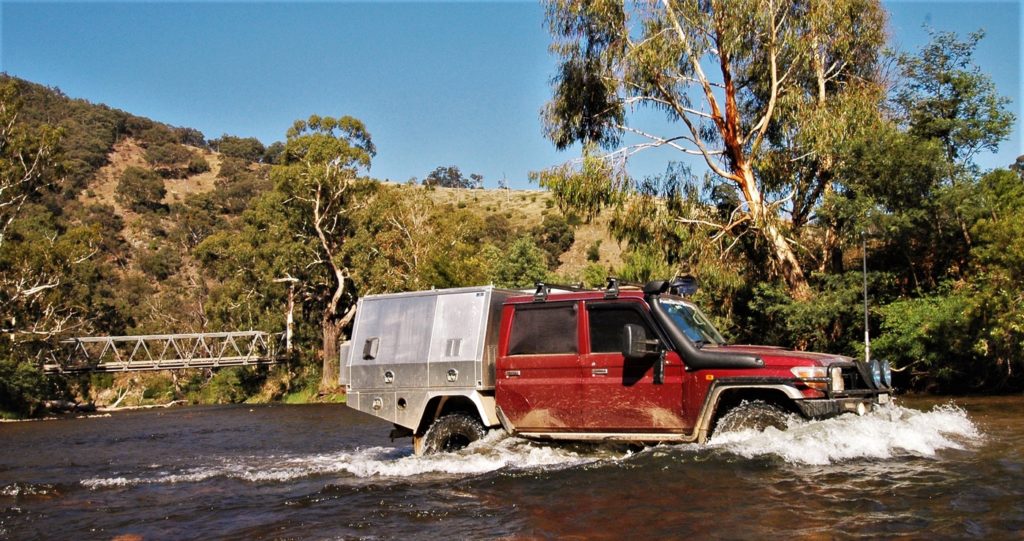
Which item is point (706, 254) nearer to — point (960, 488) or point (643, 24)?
point (643, 24)

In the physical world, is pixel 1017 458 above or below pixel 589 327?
below

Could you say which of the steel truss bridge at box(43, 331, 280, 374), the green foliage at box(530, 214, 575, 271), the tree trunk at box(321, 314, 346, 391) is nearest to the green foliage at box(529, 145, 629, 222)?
the tree trunk at box(321, 314, 346, 391)

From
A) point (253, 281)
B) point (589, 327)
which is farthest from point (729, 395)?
point (253, 281)

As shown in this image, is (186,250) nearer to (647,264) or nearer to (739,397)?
(647,264)

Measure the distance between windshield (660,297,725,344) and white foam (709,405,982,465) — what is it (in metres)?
1.32

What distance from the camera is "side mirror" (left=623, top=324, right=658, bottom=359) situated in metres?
9.82

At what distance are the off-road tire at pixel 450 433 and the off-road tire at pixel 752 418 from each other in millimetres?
3423

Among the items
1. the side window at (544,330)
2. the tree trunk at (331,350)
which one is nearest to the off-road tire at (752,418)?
the side window at (544,330)

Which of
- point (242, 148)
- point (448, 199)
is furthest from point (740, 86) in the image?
point (242, 148)

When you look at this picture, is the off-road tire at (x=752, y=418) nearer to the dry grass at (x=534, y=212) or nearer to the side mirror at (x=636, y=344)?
the side mirror at (x=636, y=344)

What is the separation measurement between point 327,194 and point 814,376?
163 ft

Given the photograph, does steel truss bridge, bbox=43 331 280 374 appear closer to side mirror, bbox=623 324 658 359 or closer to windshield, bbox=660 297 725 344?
windshield, bbox=660 297 725 344

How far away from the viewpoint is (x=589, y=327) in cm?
1086

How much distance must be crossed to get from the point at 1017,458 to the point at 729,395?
3.56m
